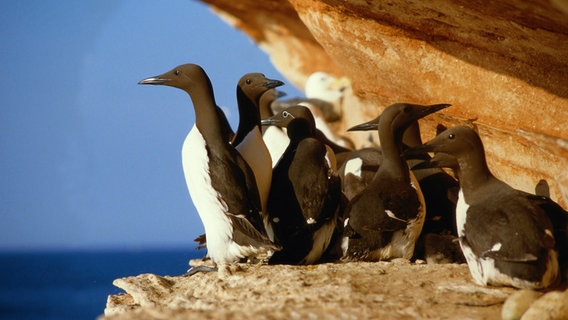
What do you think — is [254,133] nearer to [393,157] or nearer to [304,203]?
[304,203]

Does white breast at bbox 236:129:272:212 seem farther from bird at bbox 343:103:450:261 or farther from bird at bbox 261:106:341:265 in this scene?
bird at bbox 343:103:450:261

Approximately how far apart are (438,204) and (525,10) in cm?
184

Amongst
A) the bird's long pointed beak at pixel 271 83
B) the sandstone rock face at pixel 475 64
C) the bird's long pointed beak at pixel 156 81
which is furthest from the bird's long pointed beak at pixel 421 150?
the bird's long pointed beak at pixel 156 81

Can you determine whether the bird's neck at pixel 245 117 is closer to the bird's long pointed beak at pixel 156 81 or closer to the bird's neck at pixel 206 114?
the bird's neck at pixel 206 114

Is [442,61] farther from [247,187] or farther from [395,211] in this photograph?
[247,187]

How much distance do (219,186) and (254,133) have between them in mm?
743

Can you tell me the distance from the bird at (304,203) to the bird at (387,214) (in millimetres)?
204

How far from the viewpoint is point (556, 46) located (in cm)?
512

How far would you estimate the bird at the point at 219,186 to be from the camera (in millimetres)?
5246

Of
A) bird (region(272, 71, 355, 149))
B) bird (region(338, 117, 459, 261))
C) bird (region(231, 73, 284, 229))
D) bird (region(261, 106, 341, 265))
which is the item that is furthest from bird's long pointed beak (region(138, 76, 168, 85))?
bird (region(272, 71, 355, 149))

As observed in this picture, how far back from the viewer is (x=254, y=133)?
5.88 metres

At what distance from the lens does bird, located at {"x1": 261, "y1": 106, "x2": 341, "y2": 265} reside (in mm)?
5527

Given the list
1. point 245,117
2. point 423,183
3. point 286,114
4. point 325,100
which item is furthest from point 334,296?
point 325,100

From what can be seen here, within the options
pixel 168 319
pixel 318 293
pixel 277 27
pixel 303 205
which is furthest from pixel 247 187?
pixel 277 27
